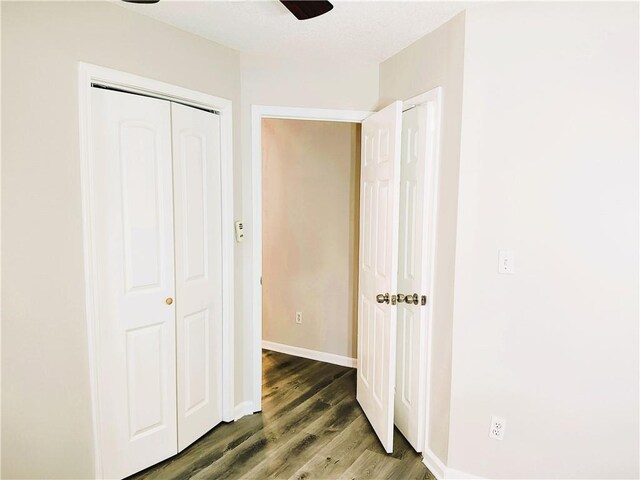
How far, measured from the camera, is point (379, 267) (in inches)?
104

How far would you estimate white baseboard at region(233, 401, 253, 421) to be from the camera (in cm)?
290

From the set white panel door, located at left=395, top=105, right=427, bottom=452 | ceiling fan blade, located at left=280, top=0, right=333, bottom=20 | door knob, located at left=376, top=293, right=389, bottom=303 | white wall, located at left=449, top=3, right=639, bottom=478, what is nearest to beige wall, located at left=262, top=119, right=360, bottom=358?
white panel door, located at left=395, top=105, right=427, bottom=452

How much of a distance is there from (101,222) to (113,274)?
265 millimetres

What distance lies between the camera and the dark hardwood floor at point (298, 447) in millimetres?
2361

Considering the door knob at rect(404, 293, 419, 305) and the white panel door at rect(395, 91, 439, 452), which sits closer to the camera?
the white panel door at rect(395, 91, 439, 452)

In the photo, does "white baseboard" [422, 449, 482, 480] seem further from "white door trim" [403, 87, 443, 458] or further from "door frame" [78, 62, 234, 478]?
"door frame" [78, 62, 234, 478]

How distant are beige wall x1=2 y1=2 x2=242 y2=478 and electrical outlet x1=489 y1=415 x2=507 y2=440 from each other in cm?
194

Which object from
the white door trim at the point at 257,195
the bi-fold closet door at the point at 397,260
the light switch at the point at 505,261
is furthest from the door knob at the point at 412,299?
the white door trim at the point at 257,195

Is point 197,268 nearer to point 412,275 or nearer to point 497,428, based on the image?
point 412,275

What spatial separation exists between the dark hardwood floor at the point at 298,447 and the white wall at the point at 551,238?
0.62 meters

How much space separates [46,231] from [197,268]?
2.84 ft

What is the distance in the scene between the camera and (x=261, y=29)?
2.34 m

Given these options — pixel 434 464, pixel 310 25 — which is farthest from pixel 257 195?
pixel 434 464

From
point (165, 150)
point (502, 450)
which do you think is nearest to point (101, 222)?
point (165, 150)
